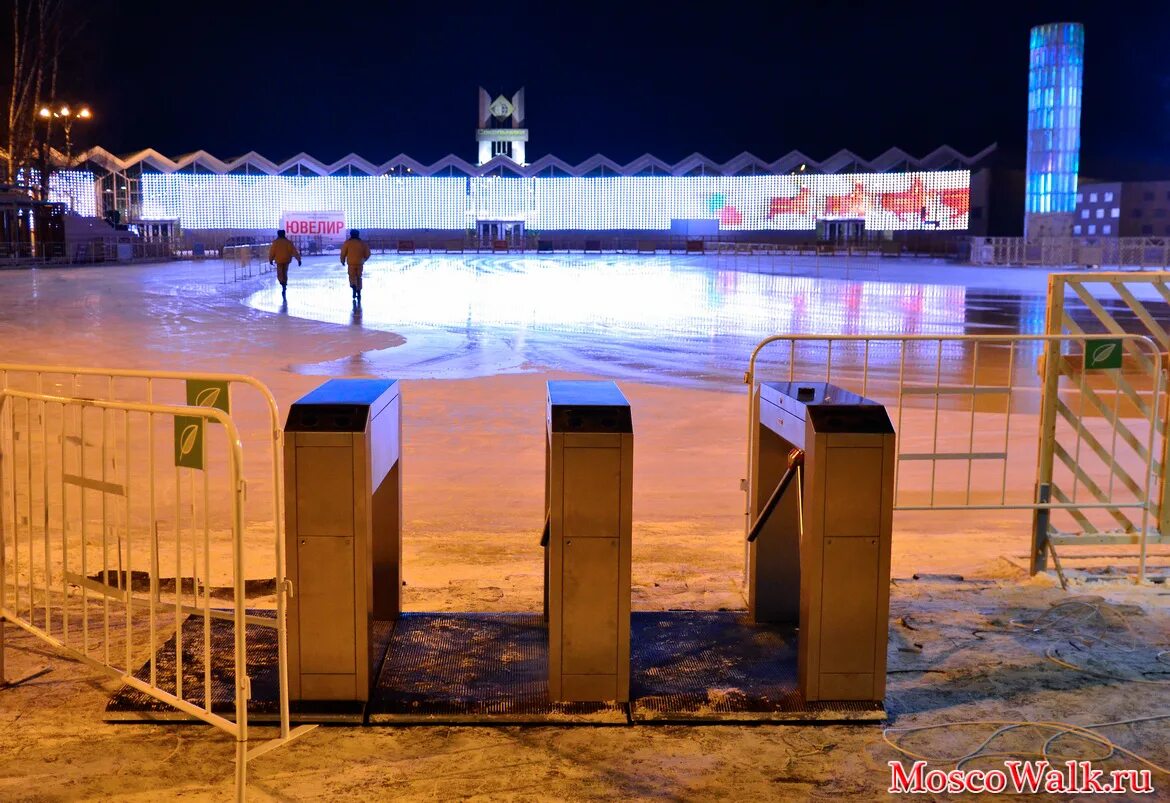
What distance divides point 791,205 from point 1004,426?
64.8 meters

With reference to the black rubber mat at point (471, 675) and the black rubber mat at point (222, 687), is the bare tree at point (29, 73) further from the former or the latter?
the black rubber mat at point (471, 675)

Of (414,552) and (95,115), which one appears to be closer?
(414,552)

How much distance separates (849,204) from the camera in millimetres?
71688

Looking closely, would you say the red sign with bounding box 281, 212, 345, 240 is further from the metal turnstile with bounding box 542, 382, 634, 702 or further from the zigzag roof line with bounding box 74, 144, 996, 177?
the metal turnstile with bounding box 542, 382, 634, 702

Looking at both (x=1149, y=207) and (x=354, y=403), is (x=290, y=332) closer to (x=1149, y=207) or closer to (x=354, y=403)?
(x=354, y=403)

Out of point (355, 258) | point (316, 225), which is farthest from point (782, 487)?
point (316, 225)

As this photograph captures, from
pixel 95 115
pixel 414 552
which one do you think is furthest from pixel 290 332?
pixel 95 115

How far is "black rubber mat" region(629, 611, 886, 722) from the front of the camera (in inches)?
160

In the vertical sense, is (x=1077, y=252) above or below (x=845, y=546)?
above

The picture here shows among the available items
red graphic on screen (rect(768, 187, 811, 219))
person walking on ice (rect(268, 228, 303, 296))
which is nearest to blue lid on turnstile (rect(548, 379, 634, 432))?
person walking on ice (rect(268, 228, 303, 296))

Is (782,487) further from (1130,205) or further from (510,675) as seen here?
(1130,205)

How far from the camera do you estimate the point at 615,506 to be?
409cm

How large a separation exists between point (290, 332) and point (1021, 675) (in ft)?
50.6

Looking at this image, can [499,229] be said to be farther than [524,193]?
Yes
